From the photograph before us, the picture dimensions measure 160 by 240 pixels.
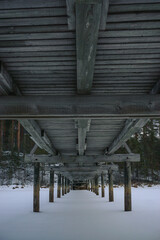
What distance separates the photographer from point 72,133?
938 cm

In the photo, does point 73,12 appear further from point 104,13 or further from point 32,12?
point 32,12

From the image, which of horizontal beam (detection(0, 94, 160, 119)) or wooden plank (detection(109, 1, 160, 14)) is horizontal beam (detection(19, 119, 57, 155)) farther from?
wooden plank (detection(109, 1, 160, 14))

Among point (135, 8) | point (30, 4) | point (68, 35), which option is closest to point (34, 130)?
point (68, 35)

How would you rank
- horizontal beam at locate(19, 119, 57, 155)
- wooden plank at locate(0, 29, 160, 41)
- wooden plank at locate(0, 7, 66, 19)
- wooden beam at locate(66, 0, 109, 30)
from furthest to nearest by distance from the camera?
horizontal beam at locate(19, 119, 57, 155)
wooden plank at locate(0, 29, 160, 41)
wooden plank at locate(0, 7, 66, 19)
wooden beam at locate(66, 0, 109, 30)

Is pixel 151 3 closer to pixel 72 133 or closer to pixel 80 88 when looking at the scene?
pixel 80 88

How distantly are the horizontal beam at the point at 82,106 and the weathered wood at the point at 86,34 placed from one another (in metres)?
0.78

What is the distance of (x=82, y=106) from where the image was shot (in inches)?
195

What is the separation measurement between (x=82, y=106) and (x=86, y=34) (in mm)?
2032

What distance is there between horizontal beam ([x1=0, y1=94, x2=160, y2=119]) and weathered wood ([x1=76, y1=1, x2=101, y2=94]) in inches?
30.9

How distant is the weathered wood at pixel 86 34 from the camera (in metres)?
2.64

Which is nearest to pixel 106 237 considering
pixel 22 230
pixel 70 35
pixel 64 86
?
pixel 22 230

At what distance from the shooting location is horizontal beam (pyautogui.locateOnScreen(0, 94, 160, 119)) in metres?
4.93

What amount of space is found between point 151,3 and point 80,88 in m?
2.05

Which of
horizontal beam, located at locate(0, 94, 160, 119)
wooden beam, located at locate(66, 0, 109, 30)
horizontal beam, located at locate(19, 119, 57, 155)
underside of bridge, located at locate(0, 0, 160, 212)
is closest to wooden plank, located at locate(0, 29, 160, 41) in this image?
underside of bridge, located at locate(0, 0, 160, 212)
